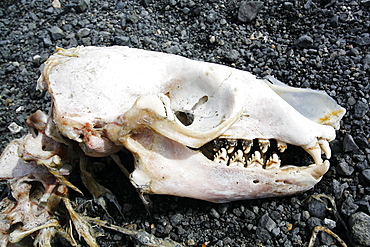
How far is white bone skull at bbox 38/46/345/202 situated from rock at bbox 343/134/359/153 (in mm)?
307

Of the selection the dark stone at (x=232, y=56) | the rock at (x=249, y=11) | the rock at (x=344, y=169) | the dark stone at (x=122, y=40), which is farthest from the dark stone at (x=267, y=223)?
the dark stone at (x=122, y=40)

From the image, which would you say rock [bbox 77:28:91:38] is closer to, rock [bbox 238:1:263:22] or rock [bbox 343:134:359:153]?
rock [bbox 238:1:263:22]

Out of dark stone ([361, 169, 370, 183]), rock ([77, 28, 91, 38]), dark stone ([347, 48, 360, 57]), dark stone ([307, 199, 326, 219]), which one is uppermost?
dark stone ([347, 48, 360, 57])

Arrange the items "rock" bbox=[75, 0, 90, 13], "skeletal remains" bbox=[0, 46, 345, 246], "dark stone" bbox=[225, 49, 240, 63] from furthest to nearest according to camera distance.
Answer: "rock" bbox=[75, 0, 90, 13]
"dark stone" bbox=[225, 49, 240, 63]
"skeletal remains" bbox=[0, 46, 345, 246]

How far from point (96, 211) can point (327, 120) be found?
1.81 m

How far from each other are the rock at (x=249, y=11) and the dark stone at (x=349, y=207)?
1994 millimetres

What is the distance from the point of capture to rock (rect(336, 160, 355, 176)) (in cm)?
274

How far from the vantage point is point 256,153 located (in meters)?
2.49

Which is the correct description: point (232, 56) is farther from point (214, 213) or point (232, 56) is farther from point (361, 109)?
point (214, 213)

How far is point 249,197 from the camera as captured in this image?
103 inches

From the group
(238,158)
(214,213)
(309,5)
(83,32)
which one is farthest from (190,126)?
(83,32)

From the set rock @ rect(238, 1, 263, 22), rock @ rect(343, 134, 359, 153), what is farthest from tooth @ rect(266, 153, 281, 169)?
rock @ rect(238, 1, 263, 22)

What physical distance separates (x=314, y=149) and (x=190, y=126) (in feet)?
2.67

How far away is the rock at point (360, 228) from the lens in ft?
8.04
